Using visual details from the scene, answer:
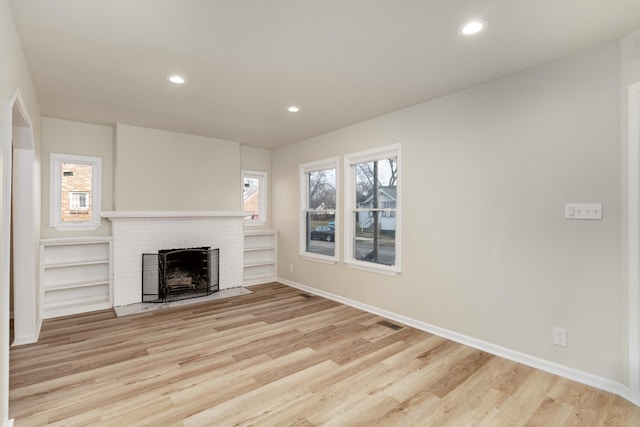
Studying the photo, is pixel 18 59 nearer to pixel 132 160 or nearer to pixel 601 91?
pixel 132 160

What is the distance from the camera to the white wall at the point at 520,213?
2361 mm

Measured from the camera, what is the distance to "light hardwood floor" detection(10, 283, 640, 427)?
2.06m

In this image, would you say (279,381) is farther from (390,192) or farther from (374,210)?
(390,192)

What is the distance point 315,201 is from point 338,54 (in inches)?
118

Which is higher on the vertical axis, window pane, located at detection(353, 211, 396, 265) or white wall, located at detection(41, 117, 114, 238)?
white wall, located at detection(41, 117, 114, 238)

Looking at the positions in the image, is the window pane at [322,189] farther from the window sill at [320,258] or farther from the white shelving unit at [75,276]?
the white shelving unit at [75,276]

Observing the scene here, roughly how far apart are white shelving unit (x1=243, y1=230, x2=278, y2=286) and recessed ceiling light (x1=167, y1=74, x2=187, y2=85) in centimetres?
301

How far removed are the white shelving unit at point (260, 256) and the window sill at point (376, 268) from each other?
77.2 inches

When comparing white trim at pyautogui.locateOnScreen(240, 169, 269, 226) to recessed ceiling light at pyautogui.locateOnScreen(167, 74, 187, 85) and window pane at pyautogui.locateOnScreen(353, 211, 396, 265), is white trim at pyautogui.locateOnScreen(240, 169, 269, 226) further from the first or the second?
recessed ceiling light at pyautogui.locateOnScreen(167, 74, 187, 85)

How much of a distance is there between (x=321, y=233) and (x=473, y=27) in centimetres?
358

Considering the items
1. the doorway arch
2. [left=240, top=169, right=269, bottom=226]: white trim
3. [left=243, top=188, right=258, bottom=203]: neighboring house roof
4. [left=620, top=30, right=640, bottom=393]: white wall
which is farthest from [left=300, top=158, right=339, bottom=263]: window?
the doorway arch

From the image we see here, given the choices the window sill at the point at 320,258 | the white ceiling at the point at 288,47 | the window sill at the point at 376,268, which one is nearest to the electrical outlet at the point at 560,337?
the window sill at the point at 376,268

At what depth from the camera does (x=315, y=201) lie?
529cm

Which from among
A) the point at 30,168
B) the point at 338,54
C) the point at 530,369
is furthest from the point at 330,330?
the point at 30,168
